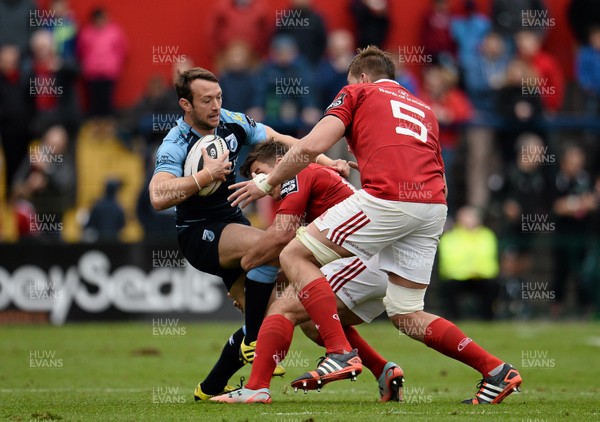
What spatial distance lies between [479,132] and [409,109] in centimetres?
1244

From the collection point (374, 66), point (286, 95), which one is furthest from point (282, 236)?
point (286, 95)

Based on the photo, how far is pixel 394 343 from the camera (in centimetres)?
1686

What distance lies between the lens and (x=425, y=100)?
21109mm

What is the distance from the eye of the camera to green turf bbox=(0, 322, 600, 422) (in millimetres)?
8531

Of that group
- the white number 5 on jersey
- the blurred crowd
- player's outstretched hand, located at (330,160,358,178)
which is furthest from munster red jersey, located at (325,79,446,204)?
the blurred crowd

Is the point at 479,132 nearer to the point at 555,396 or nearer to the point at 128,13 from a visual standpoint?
the point at 128,13

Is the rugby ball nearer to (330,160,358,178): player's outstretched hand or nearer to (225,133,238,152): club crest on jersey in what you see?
(225,133,238,152): club crest on jersey

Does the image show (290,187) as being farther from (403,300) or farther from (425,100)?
(425,100)

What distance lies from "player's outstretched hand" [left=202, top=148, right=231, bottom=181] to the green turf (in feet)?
5.86

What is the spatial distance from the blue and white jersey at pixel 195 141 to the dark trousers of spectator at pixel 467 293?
10.5m

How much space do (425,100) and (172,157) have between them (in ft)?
40.3

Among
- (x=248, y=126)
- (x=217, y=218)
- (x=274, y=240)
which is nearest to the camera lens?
(x=274, y=240)

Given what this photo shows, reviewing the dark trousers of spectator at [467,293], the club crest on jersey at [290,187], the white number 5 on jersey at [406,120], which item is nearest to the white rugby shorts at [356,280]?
the club crest on jersey at [290,187]

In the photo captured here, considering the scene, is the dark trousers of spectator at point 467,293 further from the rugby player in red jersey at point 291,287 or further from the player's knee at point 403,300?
the player's knee at point 403,300
